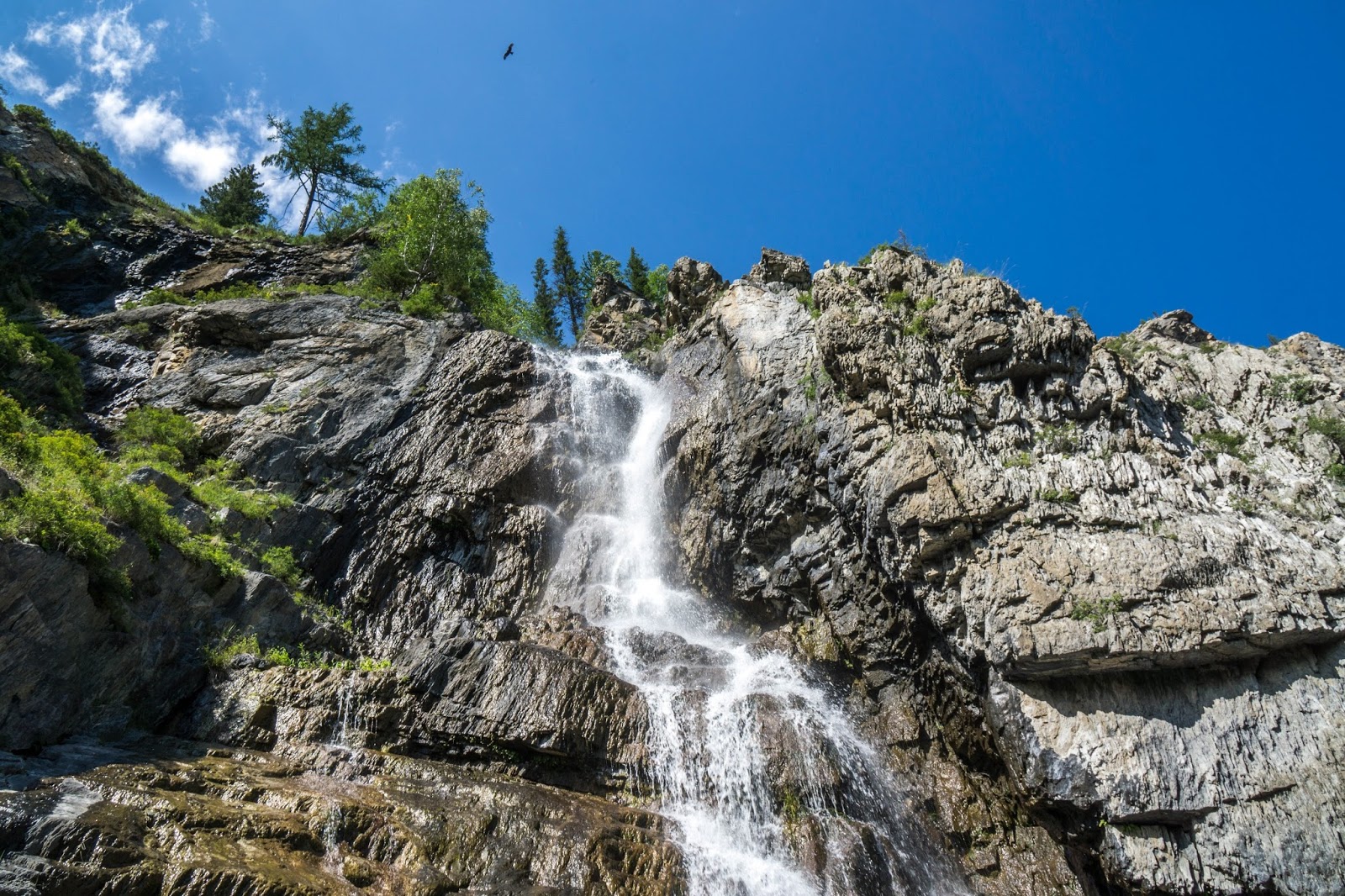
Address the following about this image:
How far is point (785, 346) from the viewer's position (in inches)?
857

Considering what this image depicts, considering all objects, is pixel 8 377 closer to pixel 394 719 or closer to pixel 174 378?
pixel 174 378

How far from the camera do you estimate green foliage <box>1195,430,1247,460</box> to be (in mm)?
14414

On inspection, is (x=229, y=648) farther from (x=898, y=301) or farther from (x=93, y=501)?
(x=898, y=301)

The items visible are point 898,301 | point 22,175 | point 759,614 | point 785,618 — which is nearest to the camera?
point 785,618

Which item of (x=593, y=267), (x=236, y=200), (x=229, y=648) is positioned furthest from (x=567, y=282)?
(x=229, y=648)

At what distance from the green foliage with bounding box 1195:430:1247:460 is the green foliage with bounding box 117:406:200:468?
1015 inches

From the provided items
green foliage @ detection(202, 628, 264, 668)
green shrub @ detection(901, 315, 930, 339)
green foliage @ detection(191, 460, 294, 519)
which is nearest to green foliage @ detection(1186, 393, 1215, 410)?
green shrub @ detection(901, 315, 930, 339)

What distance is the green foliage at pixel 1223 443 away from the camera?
47.3ft

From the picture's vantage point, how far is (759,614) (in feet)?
61.3

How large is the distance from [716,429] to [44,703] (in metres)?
16.6

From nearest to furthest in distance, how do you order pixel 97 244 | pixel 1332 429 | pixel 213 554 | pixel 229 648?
1. pixel 229 648
2. pixel 1332 429
3. pixel 213 554
4. pixel 97 244

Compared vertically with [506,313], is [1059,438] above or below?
below

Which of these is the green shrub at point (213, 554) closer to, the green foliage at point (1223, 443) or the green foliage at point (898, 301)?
the green foliage at point (898, 301)

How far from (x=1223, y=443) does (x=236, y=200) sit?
4608 centimetres
